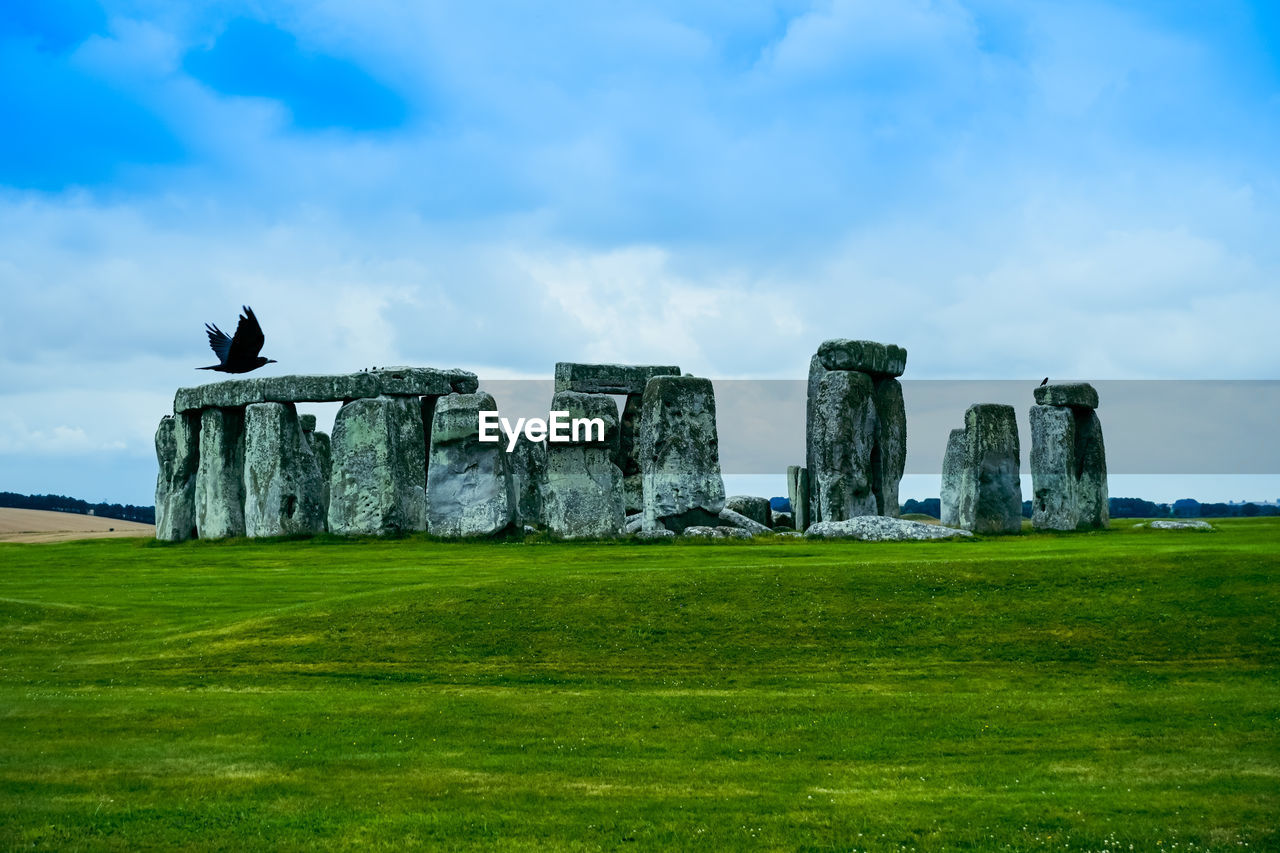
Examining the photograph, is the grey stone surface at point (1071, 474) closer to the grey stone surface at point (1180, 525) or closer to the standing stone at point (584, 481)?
the grey stone surface at point (1180, 525)

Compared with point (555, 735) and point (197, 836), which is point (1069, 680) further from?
point (197, 836)

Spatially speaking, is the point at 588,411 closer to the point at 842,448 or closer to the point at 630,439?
the point at 842,448

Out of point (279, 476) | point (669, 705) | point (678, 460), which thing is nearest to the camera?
point (669, 705)

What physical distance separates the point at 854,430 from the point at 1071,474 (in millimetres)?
6886

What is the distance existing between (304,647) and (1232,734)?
36.6 ft

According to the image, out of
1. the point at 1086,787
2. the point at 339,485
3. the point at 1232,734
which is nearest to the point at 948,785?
the point at 1086,787

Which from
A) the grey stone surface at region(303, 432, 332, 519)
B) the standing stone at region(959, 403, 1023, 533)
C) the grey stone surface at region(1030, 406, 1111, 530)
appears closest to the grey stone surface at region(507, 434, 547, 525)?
the grey stone surface at region(303, 432, 332, 519)

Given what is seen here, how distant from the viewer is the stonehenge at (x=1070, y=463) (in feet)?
117

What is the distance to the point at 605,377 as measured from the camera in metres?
40.8

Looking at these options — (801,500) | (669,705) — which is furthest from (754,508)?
(669,705)

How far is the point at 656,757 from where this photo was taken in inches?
498

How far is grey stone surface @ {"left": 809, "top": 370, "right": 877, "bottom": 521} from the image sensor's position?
107 feet

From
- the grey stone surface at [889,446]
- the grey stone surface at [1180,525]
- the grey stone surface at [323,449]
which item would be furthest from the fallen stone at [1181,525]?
the grey stone surface at [323,449]

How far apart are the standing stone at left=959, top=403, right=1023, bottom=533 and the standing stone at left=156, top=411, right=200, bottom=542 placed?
21.0 metres
